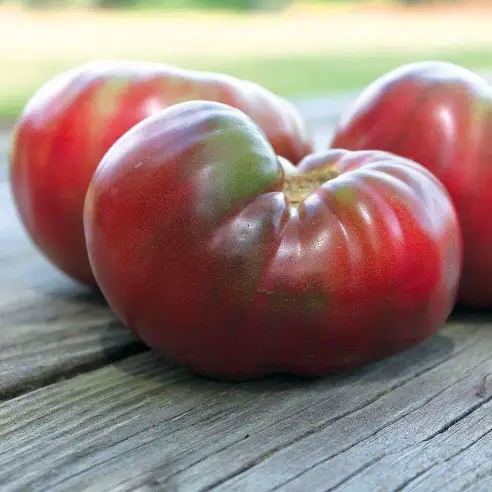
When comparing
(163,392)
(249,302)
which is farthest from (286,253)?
(163,392)

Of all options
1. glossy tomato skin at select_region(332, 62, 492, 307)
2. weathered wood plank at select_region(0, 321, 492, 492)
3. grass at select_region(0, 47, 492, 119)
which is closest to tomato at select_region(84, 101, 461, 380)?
Result: weathered wood plank at select_region(0, 321, 492, 492)

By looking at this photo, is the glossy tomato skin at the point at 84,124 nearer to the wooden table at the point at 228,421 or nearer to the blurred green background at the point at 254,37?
the wooden table at the point at 228,421

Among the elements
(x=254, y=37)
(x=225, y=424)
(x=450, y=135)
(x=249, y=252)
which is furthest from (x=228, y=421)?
(x=254, y=37)

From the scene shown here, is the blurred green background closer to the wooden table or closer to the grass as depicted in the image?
the grass

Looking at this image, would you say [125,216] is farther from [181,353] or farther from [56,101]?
[56,101]

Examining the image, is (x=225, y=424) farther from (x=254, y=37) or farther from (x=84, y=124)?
(x=254, y=37)
